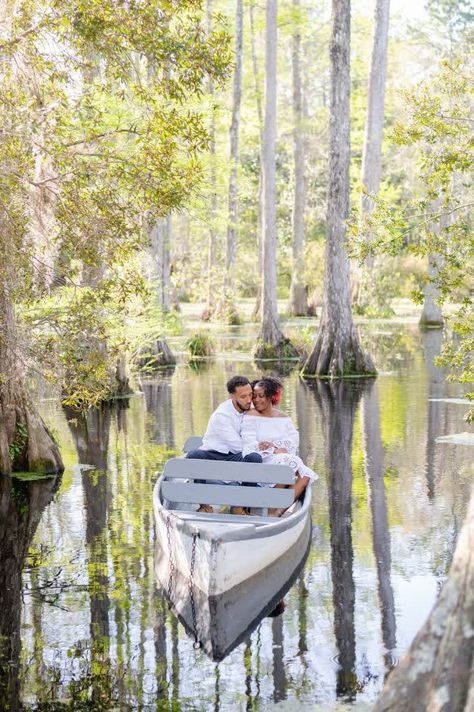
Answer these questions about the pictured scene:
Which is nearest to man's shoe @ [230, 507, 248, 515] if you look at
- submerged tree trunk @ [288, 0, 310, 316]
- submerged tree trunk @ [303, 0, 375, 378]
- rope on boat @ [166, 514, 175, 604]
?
rope on boat @ [166, 514, 175, 604]

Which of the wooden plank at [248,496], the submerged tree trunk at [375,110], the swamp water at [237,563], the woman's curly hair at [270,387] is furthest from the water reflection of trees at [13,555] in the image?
the submerged tree trunk at [375,110]

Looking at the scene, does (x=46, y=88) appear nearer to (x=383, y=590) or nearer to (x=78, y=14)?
(x=78, y=14)

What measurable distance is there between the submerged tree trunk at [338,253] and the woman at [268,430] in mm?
12931

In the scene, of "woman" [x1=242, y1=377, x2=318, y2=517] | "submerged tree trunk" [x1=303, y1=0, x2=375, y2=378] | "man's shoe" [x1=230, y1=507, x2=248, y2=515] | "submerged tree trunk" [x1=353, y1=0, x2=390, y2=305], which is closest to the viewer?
"man's shoe" [x1=230, y1=507, x2=248, y2=515]

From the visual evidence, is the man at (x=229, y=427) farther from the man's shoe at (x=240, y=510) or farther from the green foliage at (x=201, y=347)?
→ the green foliage at (x=201, y=347)

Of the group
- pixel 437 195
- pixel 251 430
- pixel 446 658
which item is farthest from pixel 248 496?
pixel 446 658

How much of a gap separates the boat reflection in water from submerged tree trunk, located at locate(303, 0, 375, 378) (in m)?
14.4

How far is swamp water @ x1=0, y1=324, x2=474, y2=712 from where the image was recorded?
6.64 meters

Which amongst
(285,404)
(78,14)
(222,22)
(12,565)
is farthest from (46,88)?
(285,404)

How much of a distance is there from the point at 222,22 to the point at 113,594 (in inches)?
207

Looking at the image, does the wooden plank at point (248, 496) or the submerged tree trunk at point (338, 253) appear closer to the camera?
the wooden plank at point (248, 496)

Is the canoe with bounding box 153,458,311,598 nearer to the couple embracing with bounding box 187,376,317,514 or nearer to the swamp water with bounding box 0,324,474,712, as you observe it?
the swamp water with bounding box 0,324,474,712

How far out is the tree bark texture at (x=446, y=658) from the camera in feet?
13.9

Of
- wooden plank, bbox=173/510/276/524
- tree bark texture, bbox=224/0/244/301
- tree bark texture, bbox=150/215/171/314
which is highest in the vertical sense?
tree bark texture, bbox=224/0/244/301
